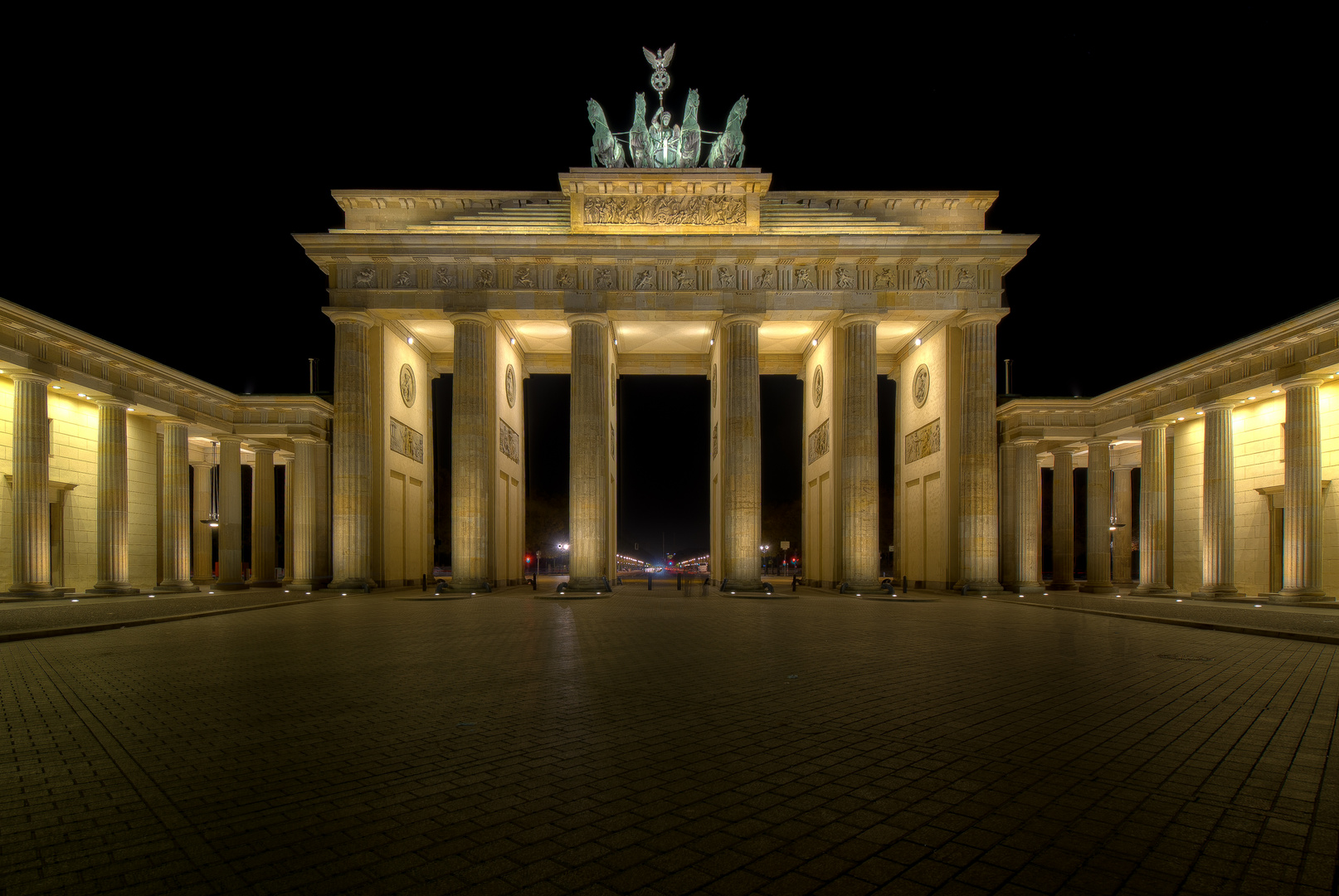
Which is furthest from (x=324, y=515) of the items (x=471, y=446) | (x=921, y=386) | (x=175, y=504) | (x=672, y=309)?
(x=921, y=386)

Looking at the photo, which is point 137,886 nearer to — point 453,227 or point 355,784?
point 355,784

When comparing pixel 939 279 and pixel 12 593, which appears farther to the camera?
pixel 939 279

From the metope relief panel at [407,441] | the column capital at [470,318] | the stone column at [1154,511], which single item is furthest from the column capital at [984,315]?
the metope relief panel at [407,441]

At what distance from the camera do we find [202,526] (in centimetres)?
3769

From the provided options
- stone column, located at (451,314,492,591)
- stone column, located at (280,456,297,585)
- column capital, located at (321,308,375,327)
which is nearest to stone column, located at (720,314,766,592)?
stone column, located at (451,314,492,591)

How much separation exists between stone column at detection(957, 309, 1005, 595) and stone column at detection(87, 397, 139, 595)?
31449mm

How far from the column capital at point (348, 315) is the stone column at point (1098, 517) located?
3216cm

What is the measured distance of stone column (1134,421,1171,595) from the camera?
95.4ft

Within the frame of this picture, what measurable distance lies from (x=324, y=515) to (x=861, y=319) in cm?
2563

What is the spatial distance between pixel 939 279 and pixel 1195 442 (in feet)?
42.0

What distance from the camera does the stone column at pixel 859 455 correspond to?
28.1 m

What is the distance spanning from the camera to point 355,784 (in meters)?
4.79

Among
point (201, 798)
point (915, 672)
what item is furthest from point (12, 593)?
point (915, 672)

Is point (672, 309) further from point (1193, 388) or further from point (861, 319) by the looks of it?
point (1193, 388)
